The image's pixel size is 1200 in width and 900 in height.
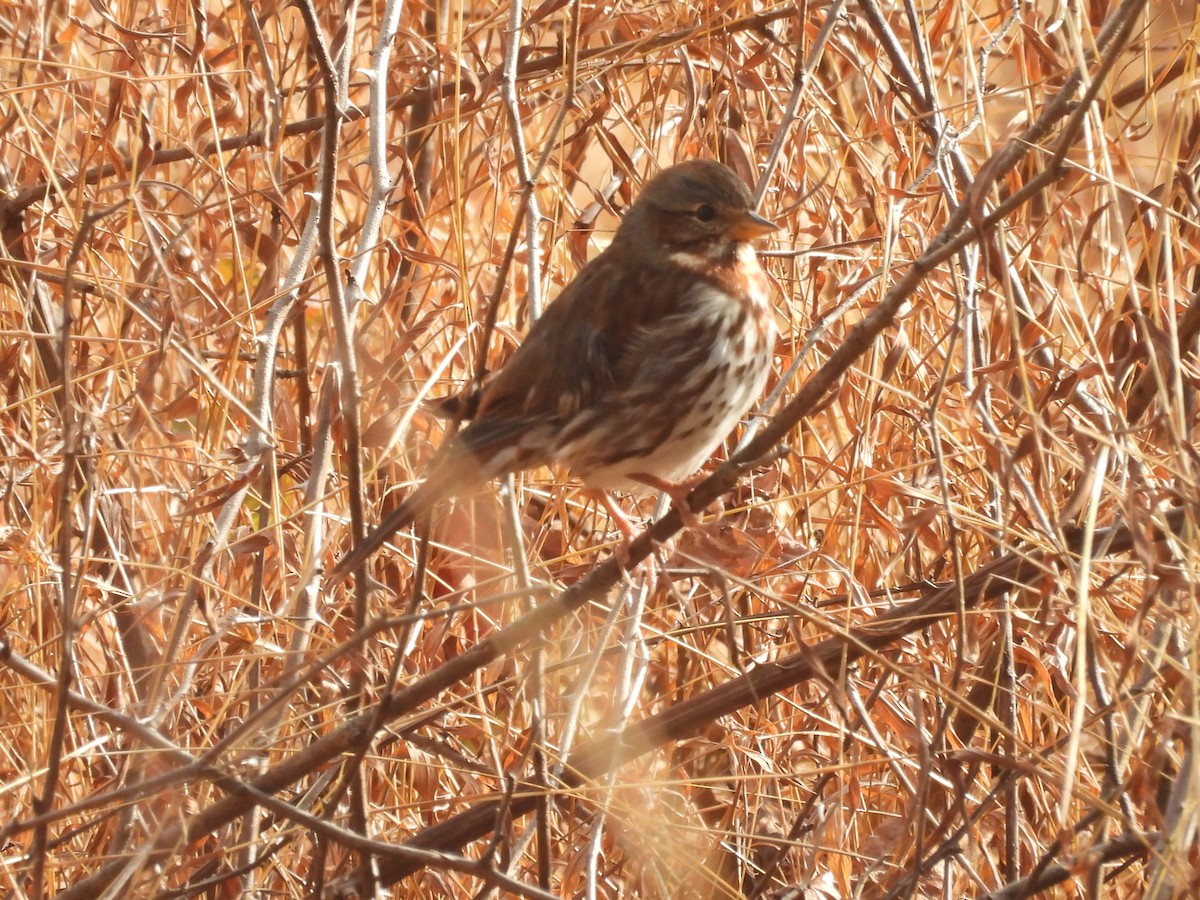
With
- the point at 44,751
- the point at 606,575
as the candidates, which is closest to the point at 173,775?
the point at 606,575

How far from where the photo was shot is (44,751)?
3199mm

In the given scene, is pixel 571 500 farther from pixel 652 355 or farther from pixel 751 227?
pixel 751 227

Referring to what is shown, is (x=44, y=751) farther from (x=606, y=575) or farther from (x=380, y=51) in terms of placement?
(x=380, y=51)

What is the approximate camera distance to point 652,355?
3447 mm

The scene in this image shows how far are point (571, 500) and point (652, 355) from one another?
0.93 meters

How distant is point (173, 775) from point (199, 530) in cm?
137

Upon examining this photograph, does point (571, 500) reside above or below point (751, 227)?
below

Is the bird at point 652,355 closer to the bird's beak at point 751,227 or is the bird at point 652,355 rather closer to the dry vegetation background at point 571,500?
the bird's beak at point 751,227

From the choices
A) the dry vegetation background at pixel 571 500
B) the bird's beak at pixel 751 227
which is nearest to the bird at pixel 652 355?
the bird's beak at pixel 751 227

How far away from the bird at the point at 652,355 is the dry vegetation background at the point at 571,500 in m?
0.18

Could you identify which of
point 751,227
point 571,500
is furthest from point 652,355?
point 571,500

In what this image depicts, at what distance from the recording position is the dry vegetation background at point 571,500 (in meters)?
2.67

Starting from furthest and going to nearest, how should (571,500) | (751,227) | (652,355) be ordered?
1. (571,500)
2. (751,227)
3. (652,355)

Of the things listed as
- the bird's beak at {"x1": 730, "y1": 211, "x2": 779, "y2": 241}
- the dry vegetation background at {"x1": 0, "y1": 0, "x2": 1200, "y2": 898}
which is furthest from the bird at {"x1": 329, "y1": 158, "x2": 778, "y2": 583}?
the dry vegetation background at {"x1": 0, "y1": 0, "x2": 1200, "y2": 898}
